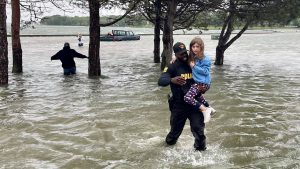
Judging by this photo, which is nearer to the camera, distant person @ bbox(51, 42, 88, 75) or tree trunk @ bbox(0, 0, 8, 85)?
tree trunk @ bbox(0, 0, 8, 85)

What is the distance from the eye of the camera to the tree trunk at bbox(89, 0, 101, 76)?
59.6ft

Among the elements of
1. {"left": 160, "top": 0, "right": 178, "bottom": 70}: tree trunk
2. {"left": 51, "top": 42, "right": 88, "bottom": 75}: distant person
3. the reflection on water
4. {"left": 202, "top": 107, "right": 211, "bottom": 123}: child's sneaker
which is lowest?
the reflection on water

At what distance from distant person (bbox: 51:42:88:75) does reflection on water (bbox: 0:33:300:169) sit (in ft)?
6.32

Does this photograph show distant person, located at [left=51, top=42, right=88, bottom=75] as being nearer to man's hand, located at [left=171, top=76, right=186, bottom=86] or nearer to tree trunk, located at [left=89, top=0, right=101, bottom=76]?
tree trunk, located at [left=89, top=0, right=101, bottom=76]

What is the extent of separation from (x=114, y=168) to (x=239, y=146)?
2498 mm

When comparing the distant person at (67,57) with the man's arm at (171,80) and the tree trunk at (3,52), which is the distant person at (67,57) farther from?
the man's arm at (171,80)

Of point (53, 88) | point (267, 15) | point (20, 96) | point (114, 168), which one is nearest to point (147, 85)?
point (53, 88)

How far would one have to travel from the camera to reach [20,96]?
13.8 metres

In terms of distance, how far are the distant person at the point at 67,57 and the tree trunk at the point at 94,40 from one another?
551mm

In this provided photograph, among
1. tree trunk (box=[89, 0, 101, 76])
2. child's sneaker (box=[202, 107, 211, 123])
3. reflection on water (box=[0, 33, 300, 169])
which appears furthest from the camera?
tree trunk (box=[89, 0, 101, 76])

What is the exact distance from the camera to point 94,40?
1861 centimetres

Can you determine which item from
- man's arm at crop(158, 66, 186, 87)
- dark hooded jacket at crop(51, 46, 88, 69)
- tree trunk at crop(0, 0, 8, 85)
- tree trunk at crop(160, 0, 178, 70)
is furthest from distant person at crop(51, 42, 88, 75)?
man's arm at crop(158, 66, 186, 87)

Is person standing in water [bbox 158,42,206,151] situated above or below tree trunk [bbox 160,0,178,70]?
below

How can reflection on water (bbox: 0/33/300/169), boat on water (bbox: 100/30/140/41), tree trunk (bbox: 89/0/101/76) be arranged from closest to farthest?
Result: reflection on water (bbox: 0/33/300/169) < tree trunk (bbox: 89/0/101/76) < boat on water (bbox: 100/30/140/41)
